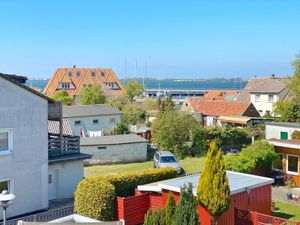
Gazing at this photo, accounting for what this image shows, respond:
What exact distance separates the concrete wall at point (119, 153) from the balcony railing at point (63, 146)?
528 inches

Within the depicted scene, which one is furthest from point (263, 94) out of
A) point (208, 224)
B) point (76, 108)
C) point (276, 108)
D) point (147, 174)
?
point (208, 224)

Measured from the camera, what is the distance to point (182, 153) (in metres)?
43.6

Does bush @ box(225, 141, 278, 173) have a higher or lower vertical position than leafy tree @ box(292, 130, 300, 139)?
lower

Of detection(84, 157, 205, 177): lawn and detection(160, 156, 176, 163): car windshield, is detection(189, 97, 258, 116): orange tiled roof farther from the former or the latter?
detection(160, 156, 176, 163): car windshield

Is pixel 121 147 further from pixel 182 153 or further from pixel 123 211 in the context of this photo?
pixel 123 211

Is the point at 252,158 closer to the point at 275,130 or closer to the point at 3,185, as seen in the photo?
the point at 275,130

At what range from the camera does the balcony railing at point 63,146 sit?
26023 mm

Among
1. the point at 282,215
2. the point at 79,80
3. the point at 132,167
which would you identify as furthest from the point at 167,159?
the point at 79,80

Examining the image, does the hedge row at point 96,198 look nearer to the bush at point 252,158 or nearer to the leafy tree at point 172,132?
the bush at point 252,158

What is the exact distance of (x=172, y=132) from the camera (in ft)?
140

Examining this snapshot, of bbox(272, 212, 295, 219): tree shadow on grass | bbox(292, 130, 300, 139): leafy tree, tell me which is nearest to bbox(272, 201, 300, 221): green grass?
bbox(272, 212, 295, 219): tree shadow on grass

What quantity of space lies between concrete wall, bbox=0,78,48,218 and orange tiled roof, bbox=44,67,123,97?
7303cm

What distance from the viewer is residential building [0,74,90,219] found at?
2186 centimetres

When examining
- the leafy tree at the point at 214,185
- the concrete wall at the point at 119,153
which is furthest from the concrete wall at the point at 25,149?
the concrete wall at the point at 119,153
